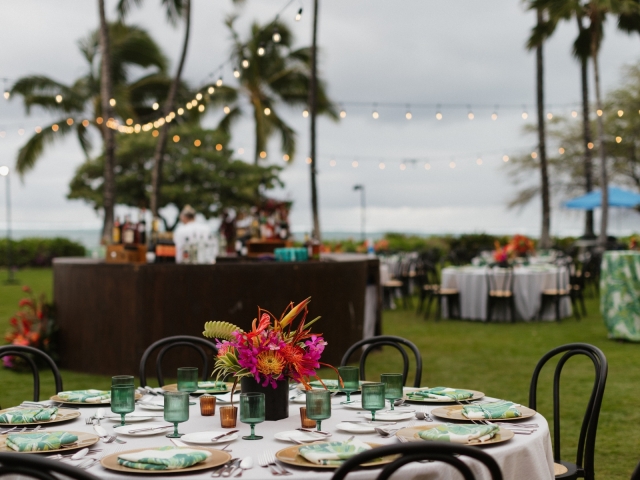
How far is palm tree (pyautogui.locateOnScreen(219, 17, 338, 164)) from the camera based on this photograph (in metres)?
24.4

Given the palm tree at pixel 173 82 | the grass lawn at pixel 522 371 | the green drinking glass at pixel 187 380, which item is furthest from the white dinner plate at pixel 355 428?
the palm tree at pixel 173 82

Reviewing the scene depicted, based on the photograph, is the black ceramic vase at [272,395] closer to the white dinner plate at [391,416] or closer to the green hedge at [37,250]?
the white dinner plate at [391,416]

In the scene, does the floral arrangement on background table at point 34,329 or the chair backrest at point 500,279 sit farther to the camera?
the chair backrest at point 500,279

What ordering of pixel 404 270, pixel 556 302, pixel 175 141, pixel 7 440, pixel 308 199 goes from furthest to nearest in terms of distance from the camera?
pixel 175 141 → pixel 308 199 → pixel 404 270 → pixel 556 302 → pixel 7 440

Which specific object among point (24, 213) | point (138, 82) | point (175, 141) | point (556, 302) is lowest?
point (556, 302)

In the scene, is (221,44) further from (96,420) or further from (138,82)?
(96,420)

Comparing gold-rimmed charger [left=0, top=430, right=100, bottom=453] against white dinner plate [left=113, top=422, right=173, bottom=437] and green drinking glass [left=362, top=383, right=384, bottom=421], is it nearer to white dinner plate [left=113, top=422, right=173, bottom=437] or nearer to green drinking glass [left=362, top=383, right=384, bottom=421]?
white dinner plate [left=113, top=422, right=173, bottom=437]

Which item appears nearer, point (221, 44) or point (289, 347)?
point (289, 347)

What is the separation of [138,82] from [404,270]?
13463 mm

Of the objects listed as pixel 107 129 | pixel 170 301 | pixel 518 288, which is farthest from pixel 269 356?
pixel 107 129

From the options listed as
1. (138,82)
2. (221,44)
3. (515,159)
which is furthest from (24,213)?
(515,159)

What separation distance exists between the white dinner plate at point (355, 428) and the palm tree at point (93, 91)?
20781 mm

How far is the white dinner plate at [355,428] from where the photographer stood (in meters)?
2.52

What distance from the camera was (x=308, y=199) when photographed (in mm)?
18938
